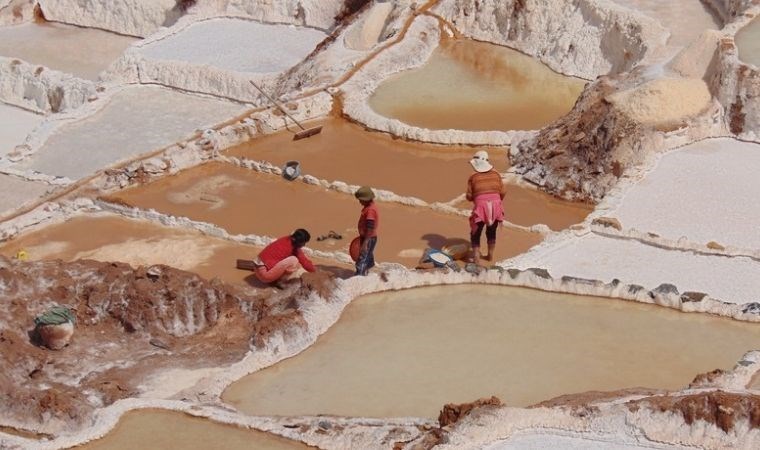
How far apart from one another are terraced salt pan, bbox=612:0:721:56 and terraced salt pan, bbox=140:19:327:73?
6.34 metres

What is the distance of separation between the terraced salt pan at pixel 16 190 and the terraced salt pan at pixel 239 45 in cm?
492

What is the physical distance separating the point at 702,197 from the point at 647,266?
2.04 meters

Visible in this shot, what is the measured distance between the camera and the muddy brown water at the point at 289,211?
48.6 feet

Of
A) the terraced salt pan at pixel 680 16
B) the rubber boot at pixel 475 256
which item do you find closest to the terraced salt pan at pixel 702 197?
the rubber boot at pixel 475 256

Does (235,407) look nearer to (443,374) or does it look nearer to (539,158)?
(443,374)

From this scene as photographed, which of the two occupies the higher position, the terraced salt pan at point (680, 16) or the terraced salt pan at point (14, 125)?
the terraced salt pan at point (680, 16)

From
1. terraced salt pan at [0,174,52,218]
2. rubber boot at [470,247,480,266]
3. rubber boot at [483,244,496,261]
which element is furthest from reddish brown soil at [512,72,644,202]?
terraced salt pan at [0,174,52,218]

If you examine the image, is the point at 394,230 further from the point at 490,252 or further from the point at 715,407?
the point at 715,407

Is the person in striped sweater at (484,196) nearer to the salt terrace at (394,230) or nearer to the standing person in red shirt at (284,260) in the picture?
the salt terrace at (394,230)

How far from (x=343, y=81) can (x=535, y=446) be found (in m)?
11.9

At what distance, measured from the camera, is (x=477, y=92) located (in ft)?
66.7

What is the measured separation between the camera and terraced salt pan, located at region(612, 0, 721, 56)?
20.2 metres

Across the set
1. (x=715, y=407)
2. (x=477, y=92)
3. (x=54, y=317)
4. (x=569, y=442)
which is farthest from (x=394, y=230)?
(x=715, y=407)

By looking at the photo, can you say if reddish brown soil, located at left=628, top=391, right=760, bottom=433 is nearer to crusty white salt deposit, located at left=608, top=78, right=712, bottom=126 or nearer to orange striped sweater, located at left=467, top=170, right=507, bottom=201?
orange striped sweater, located at left=467, top=170, right=507, bottom=201
